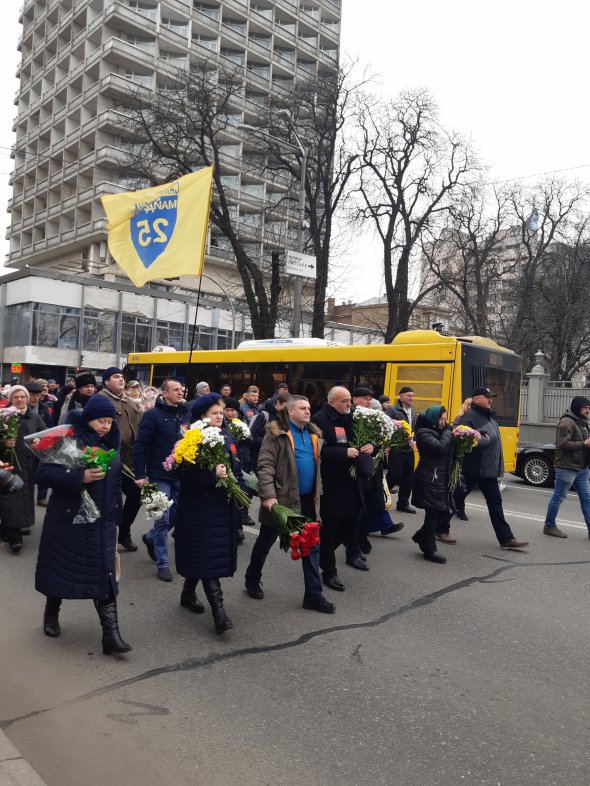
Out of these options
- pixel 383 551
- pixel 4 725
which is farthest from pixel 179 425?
pixel 4 725

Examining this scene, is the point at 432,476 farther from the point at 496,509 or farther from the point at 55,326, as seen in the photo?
the point at 55,326

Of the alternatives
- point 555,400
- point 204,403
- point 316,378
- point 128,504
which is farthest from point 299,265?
point 204,403

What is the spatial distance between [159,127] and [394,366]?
16.7 m

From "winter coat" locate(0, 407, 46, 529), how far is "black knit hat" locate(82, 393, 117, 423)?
247cm

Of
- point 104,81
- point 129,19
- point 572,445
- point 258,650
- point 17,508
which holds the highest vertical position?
point 129,19

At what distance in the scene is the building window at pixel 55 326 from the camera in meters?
35.1

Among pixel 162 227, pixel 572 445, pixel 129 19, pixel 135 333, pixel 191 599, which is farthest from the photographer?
pixel 129 19

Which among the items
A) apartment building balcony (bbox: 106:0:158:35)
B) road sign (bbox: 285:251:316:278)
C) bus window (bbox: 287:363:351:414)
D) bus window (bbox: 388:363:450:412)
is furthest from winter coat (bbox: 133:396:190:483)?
apartment building balcony (bbox: 106:0:158:35)

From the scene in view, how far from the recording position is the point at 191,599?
5285 millimetres

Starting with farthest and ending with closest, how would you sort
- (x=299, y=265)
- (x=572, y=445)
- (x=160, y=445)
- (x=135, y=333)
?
(x=135, y=333) < (x=299, y=265) < (x=572, y=445) < (x=160, y=445)

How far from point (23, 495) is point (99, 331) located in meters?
31.6

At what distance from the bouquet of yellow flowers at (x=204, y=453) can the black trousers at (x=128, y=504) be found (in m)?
2.43

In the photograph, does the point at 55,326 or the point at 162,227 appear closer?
the point at 162,227

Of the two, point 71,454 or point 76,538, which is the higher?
point 71,454
